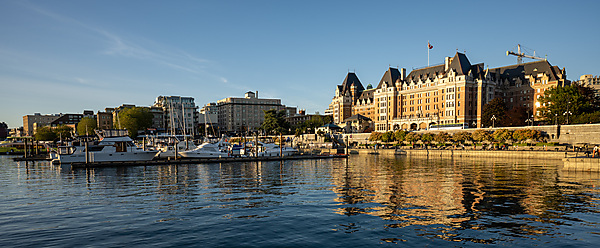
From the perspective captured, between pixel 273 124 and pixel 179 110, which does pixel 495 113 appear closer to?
pixel 273 124

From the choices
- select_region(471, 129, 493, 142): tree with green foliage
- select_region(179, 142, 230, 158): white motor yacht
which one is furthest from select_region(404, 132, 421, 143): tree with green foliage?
select_region(179, 142, 230, 158): white motor yacht

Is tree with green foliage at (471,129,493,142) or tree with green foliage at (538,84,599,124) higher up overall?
tree with green foliage at (538,84,599,124)

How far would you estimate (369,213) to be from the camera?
20.0 metres

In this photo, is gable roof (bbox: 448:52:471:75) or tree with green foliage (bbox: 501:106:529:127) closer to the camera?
tree with green foliage (bbox: 501:106:529:127)

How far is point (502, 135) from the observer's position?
78188 millimetres

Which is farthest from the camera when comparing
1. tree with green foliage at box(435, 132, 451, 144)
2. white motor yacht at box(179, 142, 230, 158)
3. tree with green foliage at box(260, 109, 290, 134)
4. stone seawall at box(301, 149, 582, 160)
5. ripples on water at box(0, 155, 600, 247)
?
tree with green foliage at box(260, 109, 290, 134)

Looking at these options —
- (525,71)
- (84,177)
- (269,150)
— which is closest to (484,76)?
(525,71)

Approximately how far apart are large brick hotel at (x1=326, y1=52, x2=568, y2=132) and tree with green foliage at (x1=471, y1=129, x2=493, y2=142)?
21.3 meters

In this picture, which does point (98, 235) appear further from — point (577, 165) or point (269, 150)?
point (269, 150)

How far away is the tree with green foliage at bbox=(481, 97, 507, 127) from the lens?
4050 inches

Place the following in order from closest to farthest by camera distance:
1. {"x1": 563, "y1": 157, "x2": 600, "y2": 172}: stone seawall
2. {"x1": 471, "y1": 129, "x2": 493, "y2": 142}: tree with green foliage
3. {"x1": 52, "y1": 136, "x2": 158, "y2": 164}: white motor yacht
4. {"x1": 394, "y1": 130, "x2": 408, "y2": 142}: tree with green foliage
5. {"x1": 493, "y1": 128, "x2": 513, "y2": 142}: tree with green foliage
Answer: {"x1": 563, "y1": 157, "x2": 600, "y2": 172}: stone seawall
{"x1": 52, "y1": 136, "x2": 158, "y2": 164}: white motor yacht
{"x1": 493, "y1": 128, "x2": 513, "y2": 142}: tree with green foliage
{"x1": 471, "y1": 129, "x2": 493, "y2": 142}: tree with green foliage
{"x1": 394, "y1": 130, "x2": 408, "y2": 142}: tree with green foliage

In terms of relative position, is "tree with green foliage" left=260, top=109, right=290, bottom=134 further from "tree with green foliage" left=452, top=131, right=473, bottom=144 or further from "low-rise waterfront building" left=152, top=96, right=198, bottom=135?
"tree with green foliage" left=452, top=131, right=473, bottom=144

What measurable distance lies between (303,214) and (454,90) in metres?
109

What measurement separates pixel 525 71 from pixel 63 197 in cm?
12934
